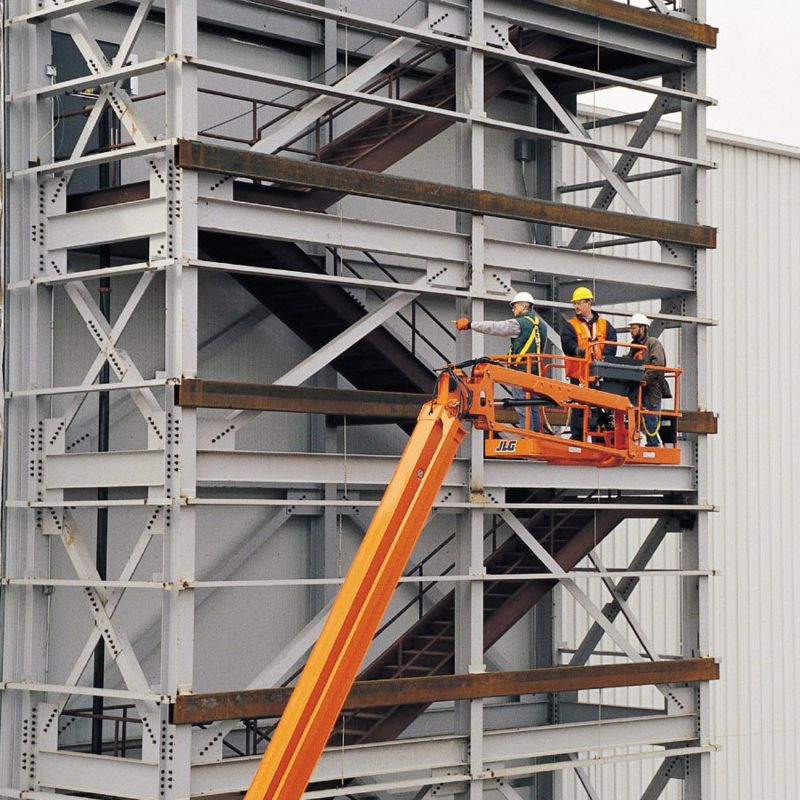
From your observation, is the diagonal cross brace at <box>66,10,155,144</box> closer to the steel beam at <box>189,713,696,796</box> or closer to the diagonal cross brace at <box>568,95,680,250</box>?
the steel beam at <box>189,713,696,796</box>

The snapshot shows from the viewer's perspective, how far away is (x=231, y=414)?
21.5 metres

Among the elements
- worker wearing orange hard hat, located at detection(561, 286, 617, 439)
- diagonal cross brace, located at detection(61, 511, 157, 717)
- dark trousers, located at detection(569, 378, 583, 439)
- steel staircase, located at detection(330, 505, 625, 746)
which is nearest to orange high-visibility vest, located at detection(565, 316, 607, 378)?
worker wearing orange hard hat, located at detection(561, 286, 617, 439)

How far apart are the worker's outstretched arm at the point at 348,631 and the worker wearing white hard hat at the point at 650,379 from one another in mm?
5283

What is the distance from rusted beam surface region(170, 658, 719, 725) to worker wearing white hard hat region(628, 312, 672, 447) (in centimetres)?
344

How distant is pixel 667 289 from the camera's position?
78.2 feet

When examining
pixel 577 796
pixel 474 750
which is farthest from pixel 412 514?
pixel 577 796

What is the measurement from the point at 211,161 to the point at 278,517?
6557 mm

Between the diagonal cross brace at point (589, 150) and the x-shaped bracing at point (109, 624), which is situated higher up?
the diagonal cross brace at point (589, 150)

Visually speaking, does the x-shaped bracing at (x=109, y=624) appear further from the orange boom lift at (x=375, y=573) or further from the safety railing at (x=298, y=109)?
the safety railing at (x=298, y=109)

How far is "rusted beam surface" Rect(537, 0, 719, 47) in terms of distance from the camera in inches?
902

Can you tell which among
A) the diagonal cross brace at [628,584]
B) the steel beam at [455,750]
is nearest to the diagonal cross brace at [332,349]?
the steel beam at [455,750]

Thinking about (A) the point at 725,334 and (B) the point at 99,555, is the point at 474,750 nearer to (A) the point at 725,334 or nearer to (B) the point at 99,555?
(B) the point at 99,555

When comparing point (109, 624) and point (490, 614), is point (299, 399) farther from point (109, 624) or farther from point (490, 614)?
point (490, 614)

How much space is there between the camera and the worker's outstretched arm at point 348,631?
49.8ft
